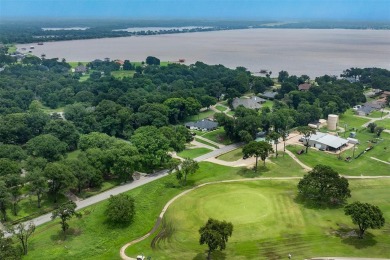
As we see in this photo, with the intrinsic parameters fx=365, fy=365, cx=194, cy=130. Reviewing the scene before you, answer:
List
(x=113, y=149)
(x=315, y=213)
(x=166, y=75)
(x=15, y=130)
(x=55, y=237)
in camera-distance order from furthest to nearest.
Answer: (x=166, y=75), (x=15, y=130), (x=113, y=149), (x=315, y=213), (x=55, y=237)

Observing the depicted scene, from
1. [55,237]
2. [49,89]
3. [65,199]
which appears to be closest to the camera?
[55,237]

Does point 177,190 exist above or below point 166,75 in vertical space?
below

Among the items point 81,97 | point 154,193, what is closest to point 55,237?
point 154,193

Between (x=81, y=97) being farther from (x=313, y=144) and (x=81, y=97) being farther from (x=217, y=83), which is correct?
(x=313, y=144)

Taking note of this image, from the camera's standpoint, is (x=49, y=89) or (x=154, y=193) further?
(x=49, y=89)

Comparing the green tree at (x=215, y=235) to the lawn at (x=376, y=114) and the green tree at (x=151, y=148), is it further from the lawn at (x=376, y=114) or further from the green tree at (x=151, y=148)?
the lawn at (x=376, y=114)

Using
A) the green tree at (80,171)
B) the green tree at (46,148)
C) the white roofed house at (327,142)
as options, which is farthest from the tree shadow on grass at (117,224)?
the white roofed house at (327,142)

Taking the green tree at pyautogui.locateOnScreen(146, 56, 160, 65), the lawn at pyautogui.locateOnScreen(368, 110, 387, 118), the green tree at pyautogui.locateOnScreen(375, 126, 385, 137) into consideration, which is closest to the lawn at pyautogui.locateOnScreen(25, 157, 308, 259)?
the green tree at pyautogui.locateOnScreen(375, 126, 385, 137)
